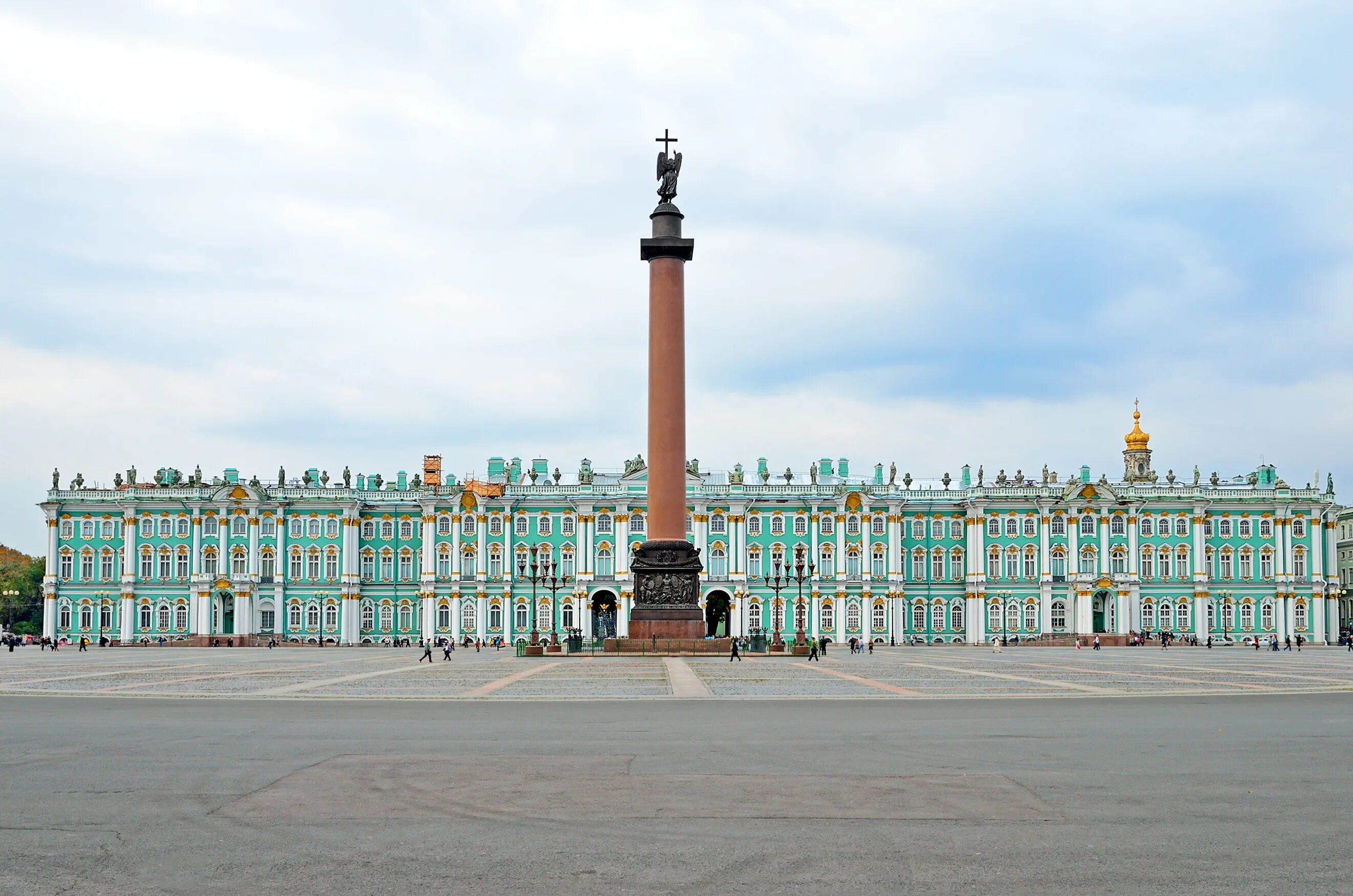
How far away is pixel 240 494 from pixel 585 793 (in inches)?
3717

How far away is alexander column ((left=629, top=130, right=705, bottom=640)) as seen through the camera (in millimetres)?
57562

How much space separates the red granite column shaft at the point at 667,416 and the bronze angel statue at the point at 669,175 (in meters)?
5.70

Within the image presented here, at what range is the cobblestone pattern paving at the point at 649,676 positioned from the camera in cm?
3272

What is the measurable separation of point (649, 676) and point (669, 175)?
29.7m

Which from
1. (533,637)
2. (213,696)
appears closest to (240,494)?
(533,637)

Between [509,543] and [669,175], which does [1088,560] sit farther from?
[669,175]

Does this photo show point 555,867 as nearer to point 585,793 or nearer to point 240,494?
point 585,793

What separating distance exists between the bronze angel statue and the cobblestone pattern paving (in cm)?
2094

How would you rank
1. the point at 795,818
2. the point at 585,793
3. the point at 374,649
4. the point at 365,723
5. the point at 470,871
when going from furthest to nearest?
1. the point at 374,649
2. the point at 365,723
3. the point at 585,793
4. the point at 795,818
5. the point at 470,871

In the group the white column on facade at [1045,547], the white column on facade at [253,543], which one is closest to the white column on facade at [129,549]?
the white column on facade at [253,543]

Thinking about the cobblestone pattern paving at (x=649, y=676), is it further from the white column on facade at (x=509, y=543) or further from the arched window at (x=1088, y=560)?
the white column on facade at (x=509, y=543)

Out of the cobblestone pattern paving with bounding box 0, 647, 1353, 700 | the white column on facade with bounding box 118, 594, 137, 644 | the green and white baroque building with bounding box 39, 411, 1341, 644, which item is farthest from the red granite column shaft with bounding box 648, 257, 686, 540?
the white column on facade with bounding box 118, 594, 137, 644

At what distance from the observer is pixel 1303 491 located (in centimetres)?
10581

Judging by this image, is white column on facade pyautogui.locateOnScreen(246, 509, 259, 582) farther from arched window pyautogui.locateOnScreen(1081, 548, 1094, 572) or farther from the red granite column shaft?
arched window pyautogui.locateOnScreen(1081, 548, 1094, 572)
